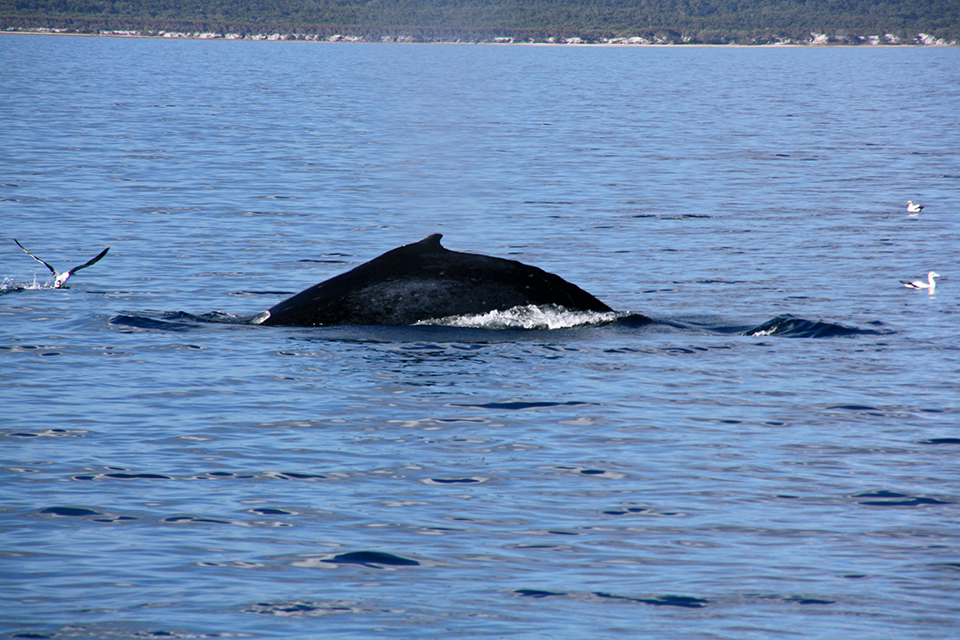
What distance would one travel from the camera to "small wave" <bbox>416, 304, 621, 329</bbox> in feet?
38.9

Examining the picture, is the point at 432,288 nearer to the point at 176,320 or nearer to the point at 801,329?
the point at 176,320

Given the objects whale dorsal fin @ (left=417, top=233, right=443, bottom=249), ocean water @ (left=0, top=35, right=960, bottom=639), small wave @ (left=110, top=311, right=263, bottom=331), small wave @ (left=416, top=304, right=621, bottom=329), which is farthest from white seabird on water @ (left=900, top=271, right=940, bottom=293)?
small wave @ (left=110, top=311, right=263, bottom=331)

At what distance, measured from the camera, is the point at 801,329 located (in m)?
13.4

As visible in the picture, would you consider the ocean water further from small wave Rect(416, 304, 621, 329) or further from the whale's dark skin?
the whale's dark skin

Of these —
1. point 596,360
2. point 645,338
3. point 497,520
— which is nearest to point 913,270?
point 645,338

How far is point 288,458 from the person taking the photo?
350 inches

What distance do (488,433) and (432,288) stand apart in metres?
2.66

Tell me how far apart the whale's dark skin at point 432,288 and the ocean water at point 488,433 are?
25 cm

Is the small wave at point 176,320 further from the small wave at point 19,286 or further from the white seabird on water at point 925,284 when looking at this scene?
the white seabird on water at point 925,284

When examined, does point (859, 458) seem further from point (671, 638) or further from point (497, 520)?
point (671, 638)

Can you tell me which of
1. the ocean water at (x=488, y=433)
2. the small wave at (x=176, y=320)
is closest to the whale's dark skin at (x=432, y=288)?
the ocean water at (x=488, y=433)

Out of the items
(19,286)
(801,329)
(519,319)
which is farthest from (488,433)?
(19,286)

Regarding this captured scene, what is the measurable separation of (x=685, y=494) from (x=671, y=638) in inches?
92.5

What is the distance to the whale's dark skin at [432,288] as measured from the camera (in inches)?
461
